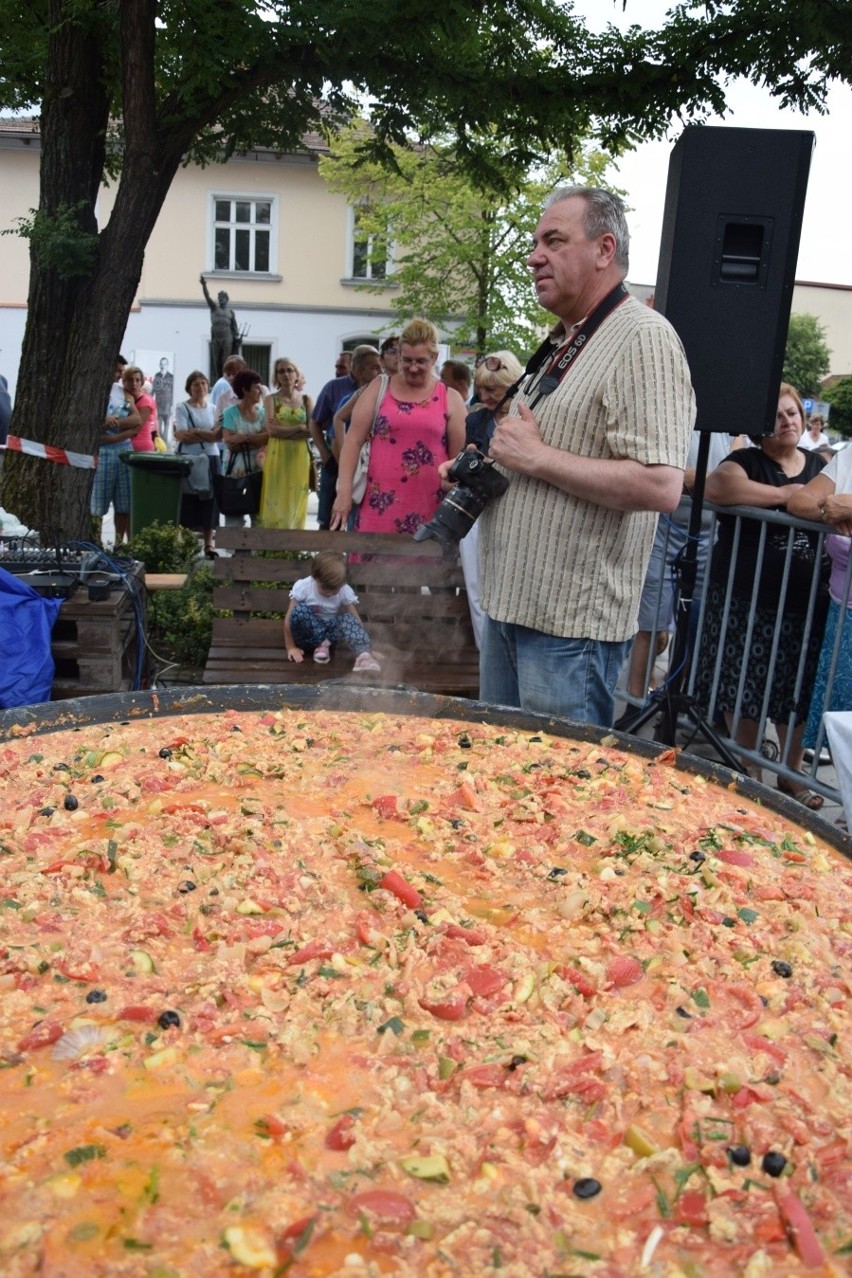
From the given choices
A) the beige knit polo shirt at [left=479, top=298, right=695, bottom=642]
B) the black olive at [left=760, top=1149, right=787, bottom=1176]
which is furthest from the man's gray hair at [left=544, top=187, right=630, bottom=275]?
the black olive at [left=760, top=1149, right=787, bottom=1176]

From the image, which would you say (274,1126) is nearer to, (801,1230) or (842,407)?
(801,1230)

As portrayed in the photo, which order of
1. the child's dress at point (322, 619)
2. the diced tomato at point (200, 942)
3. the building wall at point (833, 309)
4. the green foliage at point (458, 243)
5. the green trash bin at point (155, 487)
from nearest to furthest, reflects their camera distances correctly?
the diced tomato at point (200, 942) → the child's dress at point (322, 619) → the green trash bin at point (155, 487) → the green foliage at point (458, 243) → the building wall at point (833, 309)

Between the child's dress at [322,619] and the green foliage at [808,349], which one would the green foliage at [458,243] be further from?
the green foliage at [808,349]

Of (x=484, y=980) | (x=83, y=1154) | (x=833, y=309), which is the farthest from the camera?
(x=833, y=309)

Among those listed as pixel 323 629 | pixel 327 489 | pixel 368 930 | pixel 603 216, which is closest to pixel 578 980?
pixel 368 930

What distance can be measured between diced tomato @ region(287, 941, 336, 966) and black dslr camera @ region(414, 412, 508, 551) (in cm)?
178

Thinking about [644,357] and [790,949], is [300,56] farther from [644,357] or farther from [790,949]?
[790,949]

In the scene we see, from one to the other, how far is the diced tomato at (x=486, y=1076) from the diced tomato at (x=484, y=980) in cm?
19

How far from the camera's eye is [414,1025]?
5.68 feet

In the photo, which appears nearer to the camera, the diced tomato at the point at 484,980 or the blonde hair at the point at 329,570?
the diced tomato at the point at 484,980

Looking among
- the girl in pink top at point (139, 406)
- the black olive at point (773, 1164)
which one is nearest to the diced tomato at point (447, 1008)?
the black olive at point (773, 1164)

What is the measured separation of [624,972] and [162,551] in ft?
28.8

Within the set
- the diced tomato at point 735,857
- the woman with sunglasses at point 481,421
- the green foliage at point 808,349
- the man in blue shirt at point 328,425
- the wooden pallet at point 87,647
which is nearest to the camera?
the diced tomato at point 735,857

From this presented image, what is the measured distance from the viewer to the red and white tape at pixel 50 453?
7.62m
